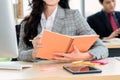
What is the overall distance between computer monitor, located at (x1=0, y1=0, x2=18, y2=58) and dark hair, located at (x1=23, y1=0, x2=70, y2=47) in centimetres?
73

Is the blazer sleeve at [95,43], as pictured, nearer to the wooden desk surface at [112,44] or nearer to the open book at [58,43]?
the open book at [58,43]

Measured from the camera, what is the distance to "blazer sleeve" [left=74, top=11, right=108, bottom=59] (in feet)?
6.42

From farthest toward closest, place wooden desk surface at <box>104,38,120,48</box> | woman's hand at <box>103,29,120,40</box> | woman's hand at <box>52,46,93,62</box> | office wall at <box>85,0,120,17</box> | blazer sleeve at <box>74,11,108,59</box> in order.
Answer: office wall at <box>85,0,120,17</box> < woman's hand at <box>103,29,120,40</box> < wooden desk surface at <box>104,38,120,48</box> < blazer sleeve at <box>74,11,108,59</box> < woman's hand at <box>52,46,93,62</box>

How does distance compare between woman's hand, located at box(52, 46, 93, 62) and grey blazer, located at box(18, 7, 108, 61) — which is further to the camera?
grey blazer, located at box(18, 7, 108, 61)

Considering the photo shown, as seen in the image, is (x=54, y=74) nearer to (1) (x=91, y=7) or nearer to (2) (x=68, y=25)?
(2) (x=68, y=25)

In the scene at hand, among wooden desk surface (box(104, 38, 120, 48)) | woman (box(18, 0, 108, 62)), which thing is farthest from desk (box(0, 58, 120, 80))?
wooden desk surface (box(104, 38, 120, 48))

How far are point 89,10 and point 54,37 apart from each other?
4.06 m

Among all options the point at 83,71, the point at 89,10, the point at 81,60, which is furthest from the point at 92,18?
the point at 83,71

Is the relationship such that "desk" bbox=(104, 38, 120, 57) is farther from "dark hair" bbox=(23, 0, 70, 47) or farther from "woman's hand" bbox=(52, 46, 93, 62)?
"woman's hand" bbox=(52, 46, 93, 62)

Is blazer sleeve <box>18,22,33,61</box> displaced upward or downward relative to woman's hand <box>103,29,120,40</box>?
upward

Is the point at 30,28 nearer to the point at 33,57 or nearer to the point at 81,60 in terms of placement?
the point at 33,57

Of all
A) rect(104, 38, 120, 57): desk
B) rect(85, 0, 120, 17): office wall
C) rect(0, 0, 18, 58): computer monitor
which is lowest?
rect(104, 38, 120, 57): desk

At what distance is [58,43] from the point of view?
5.68 ft

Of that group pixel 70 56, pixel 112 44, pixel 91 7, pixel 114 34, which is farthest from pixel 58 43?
pixel 91 7
